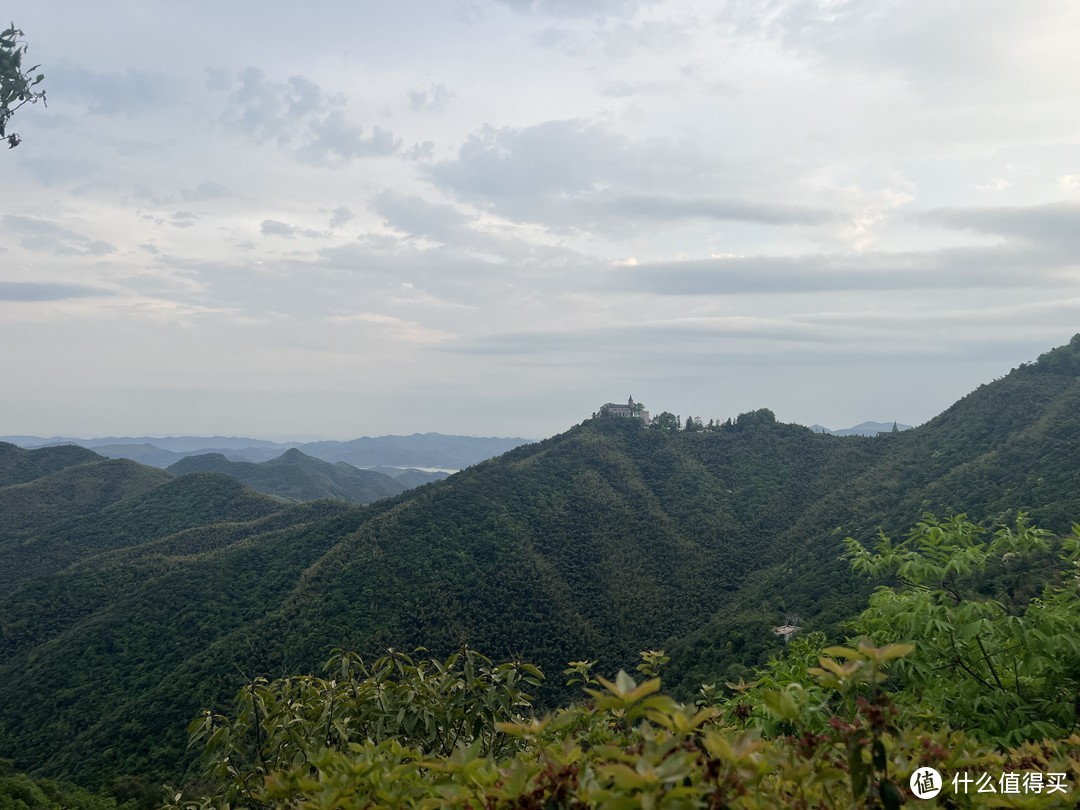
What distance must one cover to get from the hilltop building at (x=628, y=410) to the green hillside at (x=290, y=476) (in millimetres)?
74309

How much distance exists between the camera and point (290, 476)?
151m

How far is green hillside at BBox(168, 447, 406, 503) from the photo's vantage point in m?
144

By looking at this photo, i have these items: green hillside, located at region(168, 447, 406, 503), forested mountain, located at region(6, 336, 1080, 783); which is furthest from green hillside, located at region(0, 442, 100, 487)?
forested mountain, located at region(6, 336, 1080, 783)

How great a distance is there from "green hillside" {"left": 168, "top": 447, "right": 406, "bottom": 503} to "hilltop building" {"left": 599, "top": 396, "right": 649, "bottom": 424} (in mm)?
74309

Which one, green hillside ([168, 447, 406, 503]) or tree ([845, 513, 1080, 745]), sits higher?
tree ([845, 513, 1080, 745])

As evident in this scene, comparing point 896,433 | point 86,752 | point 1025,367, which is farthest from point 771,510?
point 86,752

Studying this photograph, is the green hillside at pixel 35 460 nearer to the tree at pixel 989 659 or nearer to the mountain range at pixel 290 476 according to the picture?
the mountain range at pixel 290 476

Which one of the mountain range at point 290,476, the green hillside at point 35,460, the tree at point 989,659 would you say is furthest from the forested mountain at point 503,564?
the mountain range at point 290,476

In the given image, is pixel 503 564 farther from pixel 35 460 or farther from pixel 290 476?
pixel 290 476

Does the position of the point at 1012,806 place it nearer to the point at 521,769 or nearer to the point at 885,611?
the point at 521,769

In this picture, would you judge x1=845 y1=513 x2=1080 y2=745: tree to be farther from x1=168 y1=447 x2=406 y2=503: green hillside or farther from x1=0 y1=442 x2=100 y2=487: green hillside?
x1=168 y1=447 x2=406 y2=503: green hillside

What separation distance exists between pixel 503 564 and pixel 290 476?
389 feet

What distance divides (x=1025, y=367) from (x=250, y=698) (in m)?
80.9

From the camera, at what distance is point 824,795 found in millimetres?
2973
